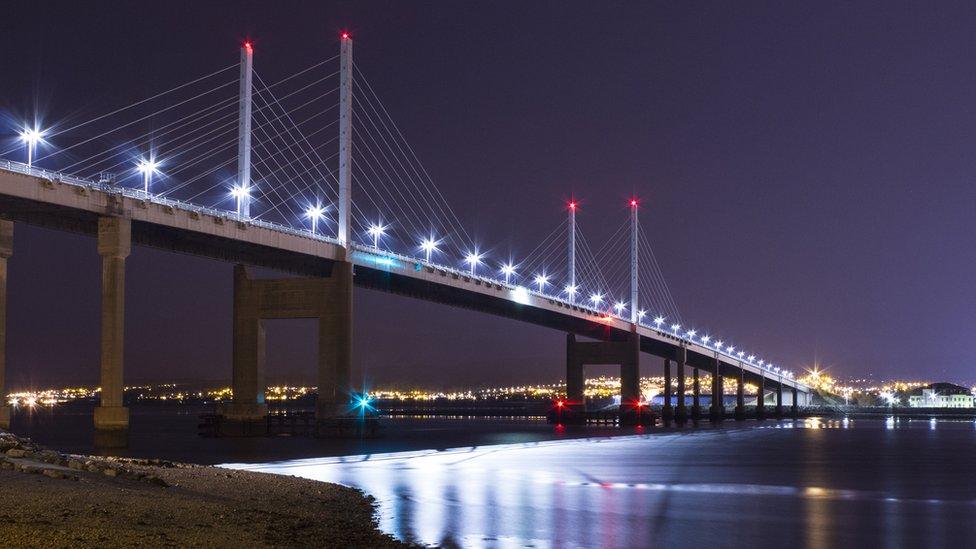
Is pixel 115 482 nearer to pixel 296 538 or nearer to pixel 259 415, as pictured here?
pixel 296 538

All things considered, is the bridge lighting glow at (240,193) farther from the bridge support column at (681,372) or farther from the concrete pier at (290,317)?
the bridge support column at (681,372)

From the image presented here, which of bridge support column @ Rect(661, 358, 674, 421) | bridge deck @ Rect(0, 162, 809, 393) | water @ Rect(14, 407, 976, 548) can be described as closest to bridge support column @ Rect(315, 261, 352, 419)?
bridge deck @ Rect(0, 162, 809, 393)

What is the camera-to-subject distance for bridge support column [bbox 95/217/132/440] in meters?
42.3

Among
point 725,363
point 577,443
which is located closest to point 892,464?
point 577,443

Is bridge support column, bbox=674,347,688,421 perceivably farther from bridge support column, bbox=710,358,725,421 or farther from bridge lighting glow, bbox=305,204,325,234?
bridge lighting glow, bbox=305,204,325,234

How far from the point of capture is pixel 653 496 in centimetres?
2817

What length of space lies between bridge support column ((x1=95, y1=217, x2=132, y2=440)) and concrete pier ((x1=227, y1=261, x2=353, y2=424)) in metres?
16.2

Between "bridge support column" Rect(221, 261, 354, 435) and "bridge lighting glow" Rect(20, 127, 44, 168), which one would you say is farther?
"bridge support column" Rect(221, 261, 354, 435)

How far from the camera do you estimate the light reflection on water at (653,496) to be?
20578 millimetres

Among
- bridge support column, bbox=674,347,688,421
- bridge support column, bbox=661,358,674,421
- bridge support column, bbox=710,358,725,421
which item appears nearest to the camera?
bridge support column, bbox=674,347,688,421

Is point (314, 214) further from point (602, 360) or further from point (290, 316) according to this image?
point (602, 360)

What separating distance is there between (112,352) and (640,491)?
22.8 metres

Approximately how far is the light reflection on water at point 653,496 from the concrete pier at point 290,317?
473 inches

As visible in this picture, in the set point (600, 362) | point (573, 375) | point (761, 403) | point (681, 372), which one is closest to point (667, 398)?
point (681, 372)
